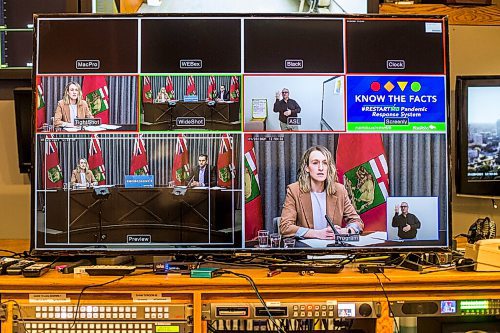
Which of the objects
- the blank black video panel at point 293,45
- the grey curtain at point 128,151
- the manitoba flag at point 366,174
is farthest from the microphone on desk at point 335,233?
the blank black video panel at point 293,45

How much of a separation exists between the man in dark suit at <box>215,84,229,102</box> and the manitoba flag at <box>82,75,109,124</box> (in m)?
0.45

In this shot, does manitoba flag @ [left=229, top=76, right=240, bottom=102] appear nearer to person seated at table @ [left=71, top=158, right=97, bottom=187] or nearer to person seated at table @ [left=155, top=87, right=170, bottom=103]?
person seated at table @ [left=155, top=87, right=170, bottom=103]

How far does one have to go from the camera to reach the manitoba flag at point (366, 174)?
7.61 ft

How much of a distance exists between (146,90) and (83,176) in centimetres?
43

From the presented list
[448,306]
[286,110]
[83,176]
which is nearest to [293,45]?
[286,110]

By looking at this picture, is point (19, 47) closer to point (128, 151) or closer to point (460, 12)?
point (128, 151)

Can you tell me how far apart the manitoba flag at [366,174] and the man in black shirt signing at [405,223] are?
0.16ft

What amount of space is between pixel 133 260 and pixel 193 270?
363 mm

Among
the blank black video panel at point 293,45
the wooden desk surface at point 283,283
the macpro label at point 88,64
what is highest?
the blank black video panel at point 293,45

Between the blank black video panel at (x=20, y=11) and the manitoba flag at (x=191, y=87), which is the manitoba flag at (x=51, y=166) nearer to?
the manitoba flag at (x=191, y=87)

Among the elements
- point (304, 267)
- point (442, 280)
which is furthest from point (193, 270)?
point (442, 280)

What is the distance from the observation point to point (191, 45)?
7.66ft

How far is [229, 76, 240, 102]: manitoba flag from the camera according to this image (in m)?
2.31

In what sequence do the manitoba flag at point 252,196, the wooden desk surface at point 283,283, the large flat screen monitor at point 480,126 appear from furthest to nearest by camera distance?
the large flat screen monitor at point 480,126, the manitoba flag at point 252,196, the wooden desk surface at point 283,283
